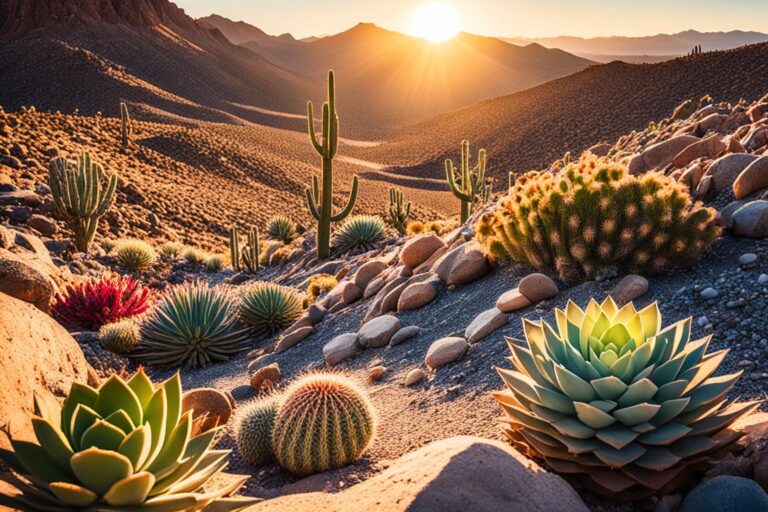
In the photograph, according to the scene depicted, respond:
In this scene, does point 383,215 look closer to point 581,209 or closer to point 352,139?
point 581,209

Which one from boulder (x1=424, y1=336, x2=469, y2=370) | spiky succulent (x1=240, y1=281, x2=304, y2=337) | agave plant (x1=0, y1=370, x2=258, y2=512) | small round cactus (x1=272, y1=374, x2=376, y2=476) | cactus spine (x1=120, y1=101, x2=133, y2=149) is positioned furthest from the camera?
cactus spine (x1=120, y1=101, x2=133, y2=149)

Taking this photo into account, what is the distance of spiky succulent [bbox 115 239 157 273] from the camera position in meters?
15.8

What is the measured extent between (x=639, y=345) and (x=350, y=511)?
1.75m

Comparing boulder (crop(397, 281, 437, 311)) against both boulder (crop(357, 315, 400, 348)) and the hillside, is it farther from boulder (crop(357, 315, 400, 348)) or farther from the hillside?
→ the hillside

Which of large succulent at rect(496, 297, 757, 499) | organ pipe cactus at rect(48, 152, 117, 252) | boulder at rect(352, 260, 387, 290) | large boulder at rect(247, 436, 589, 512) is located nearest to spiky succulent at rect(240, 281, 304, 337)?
boulder at rect(352, 260, 387, 290)

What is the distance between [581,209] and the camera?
236 inches

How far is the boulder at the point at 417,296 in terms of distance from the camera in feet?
24.4

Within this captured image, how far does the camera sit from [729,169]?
22.1ft

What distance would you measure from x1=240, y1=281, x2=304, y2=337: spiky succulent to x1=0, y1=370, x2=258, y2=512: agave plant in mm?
6758

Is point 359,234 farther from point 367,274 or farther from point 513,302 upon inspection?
point 513,302

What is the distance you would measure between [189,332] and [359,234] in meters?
6.16

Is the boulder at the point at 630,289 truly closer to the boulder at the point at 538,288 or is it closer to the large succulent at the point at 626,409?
the boulder at the point at 538,288

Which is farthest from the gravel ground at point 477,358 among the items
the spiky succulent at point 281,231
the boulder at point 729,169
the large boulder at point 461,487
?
the spiky succulent at point 281,231

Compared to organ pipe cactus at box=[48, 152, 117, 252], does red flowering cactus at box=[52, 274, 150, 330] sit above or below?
below
